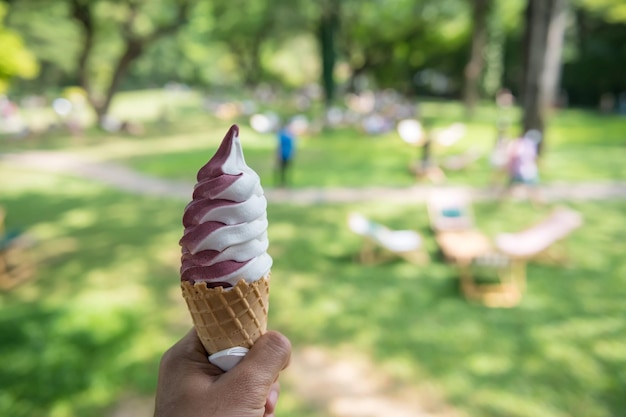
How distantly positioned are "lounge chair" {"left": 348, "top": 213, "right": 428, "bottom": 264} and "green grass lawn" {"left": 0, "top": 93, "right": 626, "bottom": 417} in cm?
23

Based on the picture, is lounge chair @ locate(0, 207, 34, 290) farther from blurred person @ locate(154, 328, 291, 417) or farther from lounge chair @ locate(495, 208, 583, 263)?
lounge chair @ locate(495, 208, 583, 263)

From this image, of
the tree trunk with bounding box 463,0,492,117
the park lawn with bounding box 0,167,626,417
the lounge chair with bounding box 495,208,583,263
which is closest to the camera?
the park lawn with bounding box 0,167,626,417

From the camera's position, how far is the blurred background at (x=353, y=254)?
16.1ft

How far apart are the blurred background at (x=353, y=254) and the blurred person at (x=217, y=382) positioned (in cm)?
260

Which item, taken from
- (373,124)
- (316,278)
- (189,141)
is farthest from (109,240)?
(373,124)

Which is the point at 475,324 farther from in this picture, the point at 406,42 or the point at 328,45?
the point at 406,42

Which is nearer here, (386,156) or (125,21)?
(386,156)

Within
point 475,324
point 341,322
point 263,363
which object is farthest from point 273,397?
point 475,324

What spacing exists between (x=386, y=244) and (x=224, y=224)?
5.83 m

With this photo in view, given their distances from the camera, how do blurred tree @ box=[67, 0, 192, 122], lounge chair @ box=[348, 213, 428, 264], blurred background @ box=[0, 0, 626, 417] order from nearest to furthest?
blurred background @ box=[0, 0, 626, 417], lounge chair @ box=[348, 213, 428, 264], blurred tree @ box=[67, 0, 192, 122]

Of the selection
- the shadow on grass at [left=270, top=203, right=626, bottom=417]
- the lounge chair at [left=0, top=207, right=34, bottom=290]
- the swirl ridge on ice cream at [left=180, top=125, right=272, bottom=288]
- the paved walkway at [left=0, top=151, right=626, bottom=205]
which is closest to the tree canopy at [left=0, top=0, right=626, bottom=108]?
the paved walkway at [left=0, top=151, right=626, bottom=205]

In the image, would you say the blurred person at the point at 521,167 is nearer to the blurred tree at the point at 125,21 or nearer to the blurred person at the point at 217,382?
the blurred person at the point at 217,382

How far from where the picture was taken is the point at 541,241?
7.58 meters

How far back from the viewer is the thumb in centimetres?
204
